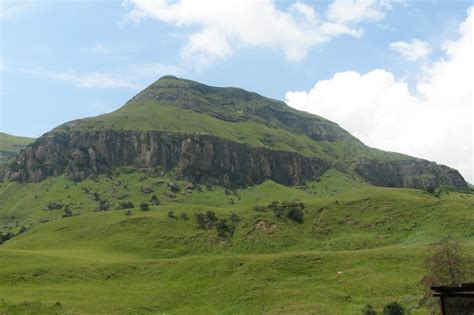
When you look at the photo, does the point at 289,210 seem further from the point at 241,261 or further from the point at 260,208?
the point at 241,261

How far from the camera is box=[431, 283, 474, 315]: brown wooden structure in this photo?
18453 mm

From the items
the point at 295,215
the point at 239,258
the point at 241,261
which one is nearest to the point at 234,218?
the point at 295,215

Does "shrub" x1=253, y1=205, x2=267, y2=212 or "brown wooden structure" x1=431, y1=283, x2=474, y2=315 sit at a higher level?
"brown wooden structure" x1=431, y1=283, x2=474, y2=315

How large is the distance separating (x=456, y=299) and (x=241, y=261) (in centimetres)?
6110

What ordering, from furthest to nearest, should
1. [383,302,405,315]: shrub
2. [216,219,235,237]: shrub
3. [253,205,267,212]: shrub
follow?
[253,205,267,212]: shrub
[216,219,235,237]: shrub
[383,302,405,315]: shrub

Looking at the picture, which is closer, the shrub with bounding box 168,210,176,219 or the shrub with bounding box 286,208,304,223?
the shrub with bounding box 286,208,304,223

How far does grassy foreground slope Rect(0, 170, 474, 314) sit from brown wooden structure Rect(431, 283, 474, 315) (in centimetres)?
3532

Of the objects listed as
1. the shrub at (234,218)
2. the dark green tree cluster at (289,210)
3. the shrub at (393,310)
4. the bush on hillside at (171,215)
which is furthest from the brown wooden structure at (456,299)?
the bush on hillside at (171,215)

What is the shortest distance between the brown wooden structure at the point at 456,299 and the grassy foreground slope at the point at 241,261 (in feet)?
116

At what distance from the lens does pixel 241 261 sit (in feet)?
257

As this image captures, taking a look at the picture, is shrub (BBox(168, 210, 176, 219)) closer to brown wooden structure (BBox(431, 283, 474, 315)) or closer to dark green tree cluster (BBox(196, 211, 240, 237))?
dark green tree cluster (BBox(196, 211, 240, 237))

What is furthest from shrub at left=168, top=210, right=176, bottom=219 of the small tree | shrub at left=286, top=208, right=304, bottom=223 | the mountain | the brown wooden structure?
the brown wooden structure

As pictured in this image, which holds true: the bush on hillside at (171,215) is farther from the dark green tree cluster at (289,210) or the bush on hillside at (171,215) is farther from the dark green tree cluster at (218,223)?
the dark green tree cluster at (289,210)

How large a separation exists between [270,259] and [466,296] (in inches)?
2376
